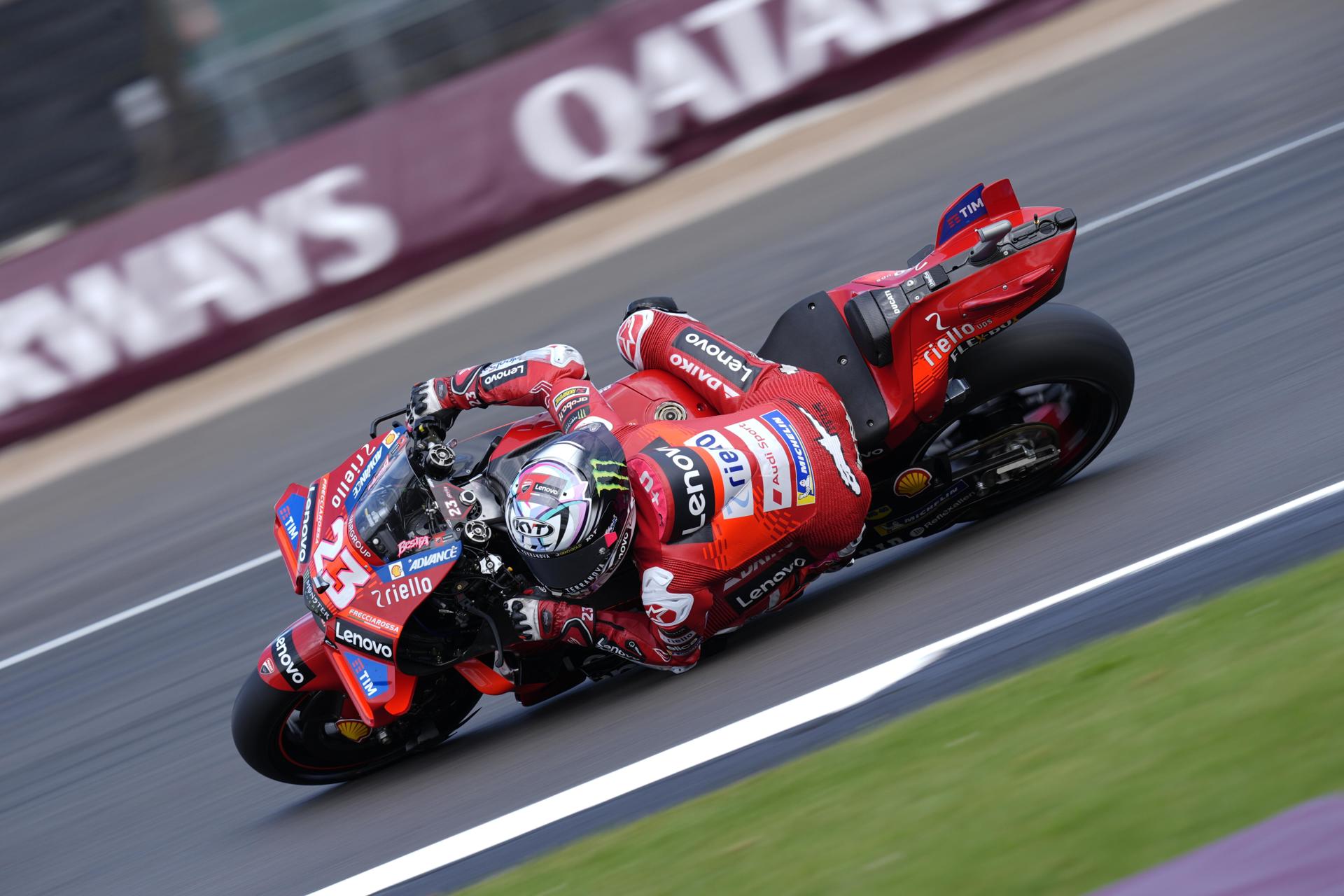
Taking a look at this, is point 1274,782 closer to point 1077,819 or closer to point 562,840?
point 1077,819

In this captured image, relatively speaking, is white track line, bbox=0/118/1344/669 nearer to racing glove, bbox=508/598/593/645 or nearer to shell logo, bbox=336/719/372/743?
shell logo, bbox=336/719/372/743

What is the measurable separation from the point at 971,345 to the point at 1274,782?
7.22 ft

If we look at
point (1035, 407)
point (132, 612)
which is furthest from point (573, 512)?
point (132, 612)

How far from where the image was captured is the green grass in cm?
340

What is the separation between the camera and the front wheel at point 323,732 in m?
5.33

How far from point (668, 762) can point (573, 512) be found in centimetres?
96

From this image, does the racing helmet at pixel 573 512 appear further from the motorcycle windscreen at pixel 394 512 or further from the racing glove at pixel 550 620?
the motorcycle windscreen at pixel 394 512

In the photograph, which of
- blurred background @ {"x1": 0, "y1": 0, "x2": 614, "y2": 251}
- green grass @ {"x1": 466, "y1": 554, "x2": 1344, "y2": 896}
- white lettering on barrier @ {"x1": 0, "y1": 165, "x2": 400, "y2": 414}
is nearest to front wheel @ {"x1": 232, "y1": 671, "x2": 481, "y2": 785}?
green grass @ {"x1": 466, "y1": 554, "x2": 1344, "y2": 896}

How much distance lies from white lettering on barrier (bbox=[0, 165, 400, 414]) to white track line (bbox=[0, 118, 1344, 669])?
129 inches

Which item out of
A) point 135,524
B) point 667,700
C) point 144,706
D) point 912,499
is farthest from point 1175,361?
point 135,524

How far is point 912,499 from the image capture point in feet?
18.1

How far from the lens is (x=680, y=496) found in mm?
4910

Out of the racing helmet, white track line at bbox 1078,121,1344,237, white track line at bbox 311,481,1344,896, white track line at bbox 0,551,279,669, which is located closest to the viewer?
the racing helmet

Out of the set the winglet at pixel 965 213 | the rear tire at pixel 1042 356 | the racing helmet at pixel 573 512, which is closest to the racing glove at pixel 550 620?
the racing helmet at pixel 573 512
